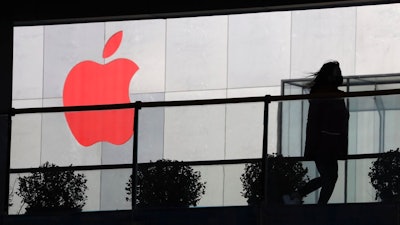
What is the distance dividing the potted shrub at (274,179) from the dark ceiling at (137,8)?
13.7 feet

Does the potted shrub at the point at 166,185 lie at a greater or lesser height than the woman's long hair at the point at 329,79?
lesser

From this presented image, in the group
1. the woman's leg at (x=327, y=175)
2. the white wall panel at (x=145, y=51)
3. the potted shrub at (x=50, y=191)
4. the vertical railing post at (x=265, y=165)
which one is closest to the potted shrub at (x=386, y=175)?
the woman's leg at (x=327, y=175)

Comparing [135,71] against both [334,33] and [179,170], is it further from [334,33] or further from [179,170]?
[179,170]

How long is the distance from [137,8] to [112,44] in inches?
485

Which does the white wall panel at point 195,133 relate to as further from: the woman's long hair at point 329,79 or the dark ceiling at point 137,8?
the dark ceiling at point 137,8

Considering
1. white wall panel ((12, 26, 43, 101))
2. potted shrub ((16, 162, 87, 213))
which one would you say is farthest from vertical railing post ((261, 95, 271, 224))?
white wall panel ((12, 26, 43, 101))

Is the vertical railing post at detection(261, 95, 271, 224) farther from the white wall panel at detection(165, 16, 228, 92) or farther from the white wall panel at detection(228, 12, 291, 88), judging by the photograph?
the white wall panel at detection(165, 16, 228, 92)

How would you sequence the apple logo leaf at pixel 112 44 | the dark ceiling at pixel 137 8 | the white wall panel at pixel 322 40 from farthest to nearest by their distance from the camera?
the apple logo leaf at pixel 112 44
the white wall panel at pixel 322 40
the dark ceiling at pixel 137 8

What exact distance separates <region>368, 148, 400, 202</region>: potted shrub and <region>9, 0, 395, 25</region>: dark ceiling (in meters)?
4.57

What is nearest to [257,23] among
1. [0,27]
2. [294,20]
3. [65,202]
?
[294,20]

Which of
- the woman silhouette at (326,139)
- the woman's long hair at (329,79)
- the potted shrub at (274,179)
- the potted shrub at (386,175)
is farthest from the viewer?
the woman's long hair at (329,79)

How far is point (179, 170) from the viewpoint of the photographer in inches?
576

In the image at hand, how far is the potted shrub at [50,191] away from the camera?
15009 millimetres

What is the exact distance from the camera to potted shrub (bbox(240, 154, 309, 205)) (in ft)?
45.9
